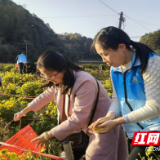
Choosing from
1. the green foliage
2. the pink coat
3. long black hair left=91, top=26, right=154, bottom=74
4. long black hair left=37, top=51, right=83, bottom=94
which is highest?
the green foliage

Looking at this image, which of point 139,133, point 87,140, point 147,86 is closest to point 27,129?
point 87,140

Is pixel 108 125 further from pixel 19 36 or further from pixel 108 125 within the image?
pixel 19 36

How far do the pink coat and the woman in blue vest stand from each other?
185 millimetres

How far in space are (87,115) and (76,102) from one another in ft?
0.39

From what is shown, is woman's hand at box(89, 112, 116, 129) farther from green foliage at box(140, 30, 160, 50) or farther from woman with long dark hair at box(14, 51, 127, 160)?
green foliage at box(140, 30, 160, 50)

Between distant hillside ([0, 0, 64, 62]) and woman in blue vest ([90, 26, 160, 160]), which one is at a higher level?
distant hillside ([0, 0, 64, 62])

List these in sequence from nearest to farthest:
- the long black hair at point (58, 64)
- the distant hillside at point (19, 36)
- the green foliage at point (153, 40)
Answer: the long black hair at point (58, 64) < the green foliage at point (153, 40) < the distant hillside at point (19, 36)

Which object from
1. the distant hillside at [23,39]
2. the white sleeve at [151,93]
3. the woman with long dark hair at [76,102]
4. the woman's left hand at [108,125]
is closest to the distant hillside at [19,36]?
the distant hillside at [23,39]

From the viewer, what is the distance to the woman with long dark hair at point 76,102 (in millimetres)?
1243

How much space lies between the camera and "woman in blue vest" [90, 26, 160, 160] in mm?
946

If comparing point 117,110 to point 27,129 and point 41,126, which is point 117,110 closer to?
point 27,129

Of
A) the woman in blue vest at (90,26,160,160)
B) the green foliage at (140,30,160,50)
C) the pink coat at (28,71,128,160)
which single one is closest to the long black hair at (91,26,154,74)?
the woman in blue vest at (90,26,160,160)

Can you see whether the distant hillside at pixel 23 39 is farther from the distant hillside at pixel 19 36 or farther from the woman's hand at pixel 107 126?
the woman's hand at pixel 107 126

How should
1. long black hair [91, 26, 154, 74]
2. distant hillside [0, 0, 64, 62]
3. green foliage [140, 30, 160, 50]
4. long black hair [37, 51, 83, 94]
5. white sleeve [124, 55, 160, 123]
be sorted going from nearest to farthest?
1. white sleeve [124, 55, 160, 123]
2. long black hair [91, 26, 154, 74]
3. long black hair [37, 51, 83, 94]
4. green foliage [140, 30, 160, 50]
5. distant hillside [0, 0, 64, 62]
